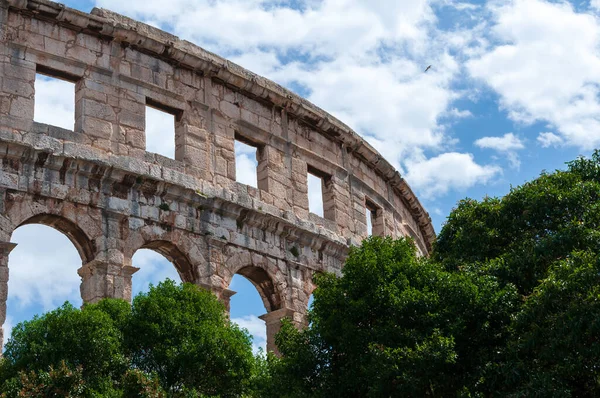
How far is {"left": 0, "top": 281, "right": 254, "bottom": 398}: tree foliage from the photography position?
15016 millimetres

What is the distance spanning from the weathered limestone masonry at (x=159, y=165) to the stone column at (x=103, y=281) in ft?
0.08

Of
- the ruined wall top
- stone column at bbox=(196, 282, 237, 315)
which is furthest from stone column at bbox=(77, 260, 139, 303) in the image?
the ruined wall top

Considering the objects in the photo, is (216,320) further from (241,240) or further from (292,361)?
(241,240)

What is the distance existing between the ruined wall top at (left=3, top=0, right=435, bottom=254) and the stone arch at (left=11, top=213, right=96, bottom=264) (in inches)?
84.9

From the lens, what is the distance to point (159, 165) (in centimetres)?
2141

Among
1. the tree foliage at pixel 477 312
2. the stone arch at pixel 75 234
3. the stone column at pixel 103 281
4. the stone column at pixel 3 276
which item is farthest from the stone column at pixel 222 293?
the tree foliage at pixel 477 312

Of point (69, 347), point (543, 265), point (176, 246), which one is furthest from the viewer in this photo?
point (176, 246)

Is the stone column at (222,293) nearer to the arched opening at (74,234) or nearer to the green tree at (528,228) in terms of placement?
the arched opening at (74,234)

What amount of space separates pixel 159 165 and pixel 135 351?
6.08 metres

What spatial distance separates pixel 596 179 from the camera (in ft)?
55.2

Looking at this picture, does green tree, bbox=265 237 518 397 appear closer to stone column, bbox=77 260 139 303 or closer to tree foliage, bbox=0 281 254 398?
tree foliage, bbox=0 281 254 398

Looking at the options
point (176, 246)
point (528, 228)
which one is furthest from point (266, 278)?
point (528, 228)

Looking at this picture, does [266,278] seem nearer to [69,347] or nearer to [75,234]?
[75,234]

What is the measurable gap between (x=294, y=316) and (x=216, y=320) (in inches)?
228
